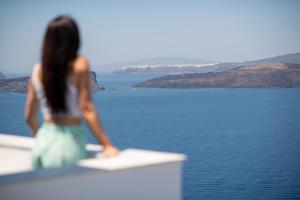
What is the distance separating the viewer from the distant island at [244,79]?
108 metres

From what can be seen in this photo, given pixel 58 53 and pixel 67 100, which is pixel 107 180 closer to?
pixel 67 100

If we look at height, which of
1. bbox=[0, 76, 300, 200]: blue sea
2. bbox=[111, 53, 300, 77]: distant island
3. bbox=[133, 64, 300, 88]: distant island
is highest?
bbox=[111, 53, 300, 77]: distant island

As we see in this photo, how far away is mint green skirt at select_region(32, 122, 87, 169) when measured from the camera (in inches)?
83.2

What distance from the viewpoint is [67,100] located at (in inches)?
83.0

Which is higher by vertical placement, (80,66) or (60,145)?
(80,66)

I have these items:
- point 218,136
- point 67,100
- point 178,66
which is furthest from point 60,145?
point 178,66

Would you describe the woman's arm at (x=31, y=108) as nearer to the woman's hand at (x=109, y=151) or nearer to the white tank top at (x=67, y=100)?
the white tank top at (x=67, y=100)

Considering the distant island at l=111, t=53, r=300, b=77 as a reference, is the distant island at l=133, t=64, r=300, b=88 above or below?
below

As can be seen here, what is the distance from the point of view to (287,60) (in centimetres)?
13125

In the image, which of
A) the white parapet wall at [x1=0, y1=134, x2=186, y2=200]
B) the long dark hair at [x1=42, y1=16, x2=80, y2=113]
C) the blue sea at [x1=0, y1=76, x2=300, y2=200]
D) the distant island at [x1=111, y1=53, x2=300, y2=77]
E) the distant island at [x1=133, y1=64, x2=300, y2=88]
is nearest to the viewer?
the white parapet wall at [x1=0, y1=134, x2=186, y2=200]

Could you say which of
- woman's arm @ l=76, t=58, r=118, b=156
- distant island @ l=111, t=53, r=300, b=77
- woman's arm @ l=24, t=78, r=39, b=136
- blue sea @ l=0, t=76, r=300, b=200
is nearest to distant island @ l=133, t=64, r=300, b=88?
blue sea @ l=0, t=76, r=300, b=200

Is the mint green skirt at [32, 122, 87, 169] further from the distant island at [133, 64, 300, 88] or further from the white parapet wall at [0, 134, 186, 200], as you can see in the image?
the distant island at [133, 64, 300, 88]

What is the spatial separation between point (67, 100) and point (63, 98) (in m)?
0.02

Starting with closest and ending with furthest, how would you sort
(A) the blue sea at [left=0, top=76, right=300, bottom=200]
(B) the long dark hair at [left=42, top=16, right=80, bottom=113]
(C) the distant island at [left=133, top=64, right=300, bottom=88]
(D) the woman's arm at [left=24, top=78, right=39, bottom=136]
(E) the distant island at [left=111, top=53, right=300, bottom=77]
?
(B) the long dark hair at [left=42, top=16, right=80, bottom=113] < (D) the woman's arm at [left=24, top=78, right=39, bottom=136] < (A) the blue sea at [left=0, top=76, right=300, bottom=200] < (C) the distant island at [left=133, top=64, right=300, bottom=88] < (E) the distant island at [left=111, top=53, right=300, bottom=77]
